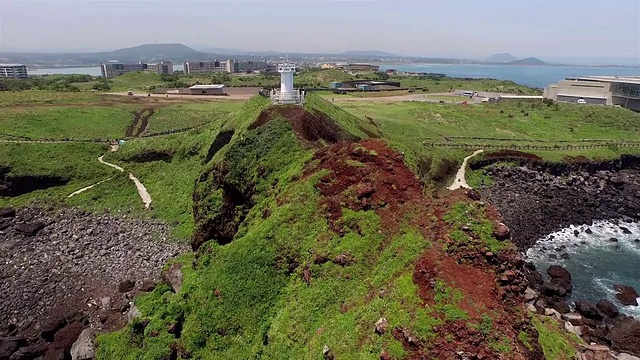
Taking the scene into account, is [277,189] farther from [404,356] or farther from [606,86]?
[606,86]

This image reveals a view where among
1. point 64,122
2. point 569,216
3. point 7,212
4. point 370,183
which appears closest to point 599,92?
point 569,216

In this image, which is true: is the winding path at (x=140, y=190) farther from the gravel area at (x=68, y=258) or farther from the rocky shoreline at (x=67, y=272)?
the gravel area at (x=68, y=258)

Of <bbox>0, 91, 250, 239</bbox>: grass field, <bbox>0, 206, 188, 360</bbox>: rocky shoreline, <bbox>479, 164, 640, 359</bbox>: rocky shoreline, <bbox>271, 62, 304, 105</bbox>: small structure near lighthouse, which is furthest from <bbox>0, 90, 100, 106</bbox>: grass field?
<bbox>479, 164, 640, 359</bbox>: rocky shoreline

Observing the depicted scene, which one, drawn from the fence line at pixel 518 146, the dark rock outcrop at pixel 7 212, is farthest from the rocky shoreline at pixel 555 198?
the dark rock outcrop at pixel 7 212

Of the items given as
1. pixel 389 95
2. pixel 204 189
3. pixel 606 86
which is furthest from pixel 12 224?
pixel 606 86

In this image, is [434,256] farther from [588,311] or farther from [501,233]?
[588,311]

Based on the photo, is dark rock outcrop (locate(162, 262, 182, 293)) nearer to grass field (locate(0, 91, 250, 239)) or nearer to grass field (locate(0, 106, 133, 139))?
grass field (locate(0, 91, 250, 239))
